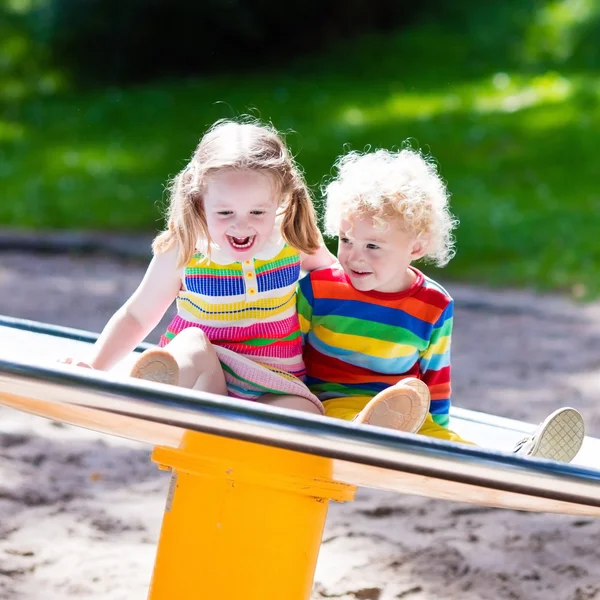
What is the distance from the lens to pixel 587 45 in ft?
49.1

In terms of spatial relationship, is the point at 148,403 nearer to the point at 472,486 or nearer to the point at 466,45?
the point at 472,486

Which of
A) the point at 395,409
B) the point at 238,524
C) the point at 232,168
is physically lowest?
the point at 238,524

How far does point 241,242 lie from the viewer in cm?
225

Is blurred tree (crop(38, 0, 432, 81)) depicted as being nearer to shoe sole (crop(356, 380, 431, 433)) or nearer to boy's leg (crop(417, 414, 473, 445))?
boy's leg (crop(417, 414, 473, 445))

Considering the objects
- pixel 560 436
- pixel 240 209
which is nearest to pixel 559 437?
pixel 560 436

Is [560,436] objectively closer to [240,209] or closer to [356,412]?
[356,412]

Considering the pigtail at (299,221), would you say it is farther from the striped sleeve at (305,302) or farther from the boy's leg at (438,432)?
the boy's leg at (438,432)

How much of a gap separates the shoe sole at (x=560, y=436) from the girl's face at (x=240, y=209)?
2.15ft

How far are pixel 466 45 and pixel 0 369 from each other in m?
14.6

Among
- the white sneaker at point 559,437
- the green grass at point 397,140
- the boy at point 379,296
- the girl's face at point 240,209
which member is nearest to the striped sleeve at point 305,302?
the boy at point 379,296

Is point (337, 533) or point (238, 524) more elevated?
point (337, 533)

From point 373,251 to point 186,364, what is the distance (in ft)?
1.47

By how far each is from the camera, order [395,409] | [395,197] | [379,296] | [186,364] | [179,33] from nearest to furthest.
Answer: [395,409] < [186,364] < [395,197] < [379,296] < [179,33]

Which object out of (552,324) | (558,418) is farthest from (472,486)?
(552,324)
